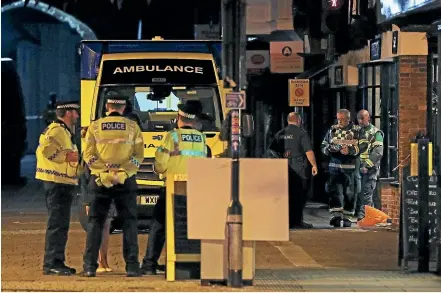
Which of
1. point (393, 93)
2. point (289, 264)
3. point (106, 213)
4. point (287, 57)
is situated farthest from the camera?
point (287, 57)

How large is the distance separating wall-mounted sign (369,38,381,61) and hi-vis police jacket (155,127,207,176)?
800 centimetres

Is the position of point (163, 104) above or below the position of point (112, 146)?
above

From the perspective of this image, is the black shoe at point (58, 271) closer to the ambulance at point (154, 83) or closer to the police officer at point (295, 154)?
the ambulance at point (154, 83)

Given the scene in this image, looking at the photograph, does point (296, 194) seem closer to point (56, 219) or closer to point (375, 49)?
point (375, 49)

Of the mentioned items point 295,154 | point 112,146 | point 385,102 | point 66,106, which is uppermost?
point 66,106

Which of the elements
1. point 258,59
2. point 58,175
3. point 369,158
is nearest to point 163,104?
point 369,158

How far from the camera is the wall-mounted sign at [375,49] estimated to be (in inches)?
786

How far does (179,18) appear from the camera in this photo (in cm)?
4525

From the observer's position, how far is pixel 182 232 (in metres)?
12.2

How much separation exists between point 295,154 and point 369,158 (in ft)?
4.63

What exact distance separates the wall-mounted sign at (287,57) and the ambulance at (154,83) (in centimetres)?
917

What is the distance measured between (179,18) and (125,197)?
109 ft

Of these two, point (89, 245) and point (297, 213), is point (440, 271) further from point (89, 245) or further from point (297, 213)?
point (297, 213)

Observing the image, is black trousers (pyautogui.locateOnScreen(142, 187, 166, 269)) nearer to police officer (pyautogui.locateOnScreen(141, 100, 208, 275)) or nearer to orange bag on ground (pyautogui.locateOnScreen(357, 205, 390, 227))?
police officer (pyautogui.locateOnScreen(141, 100, 208, 275))
